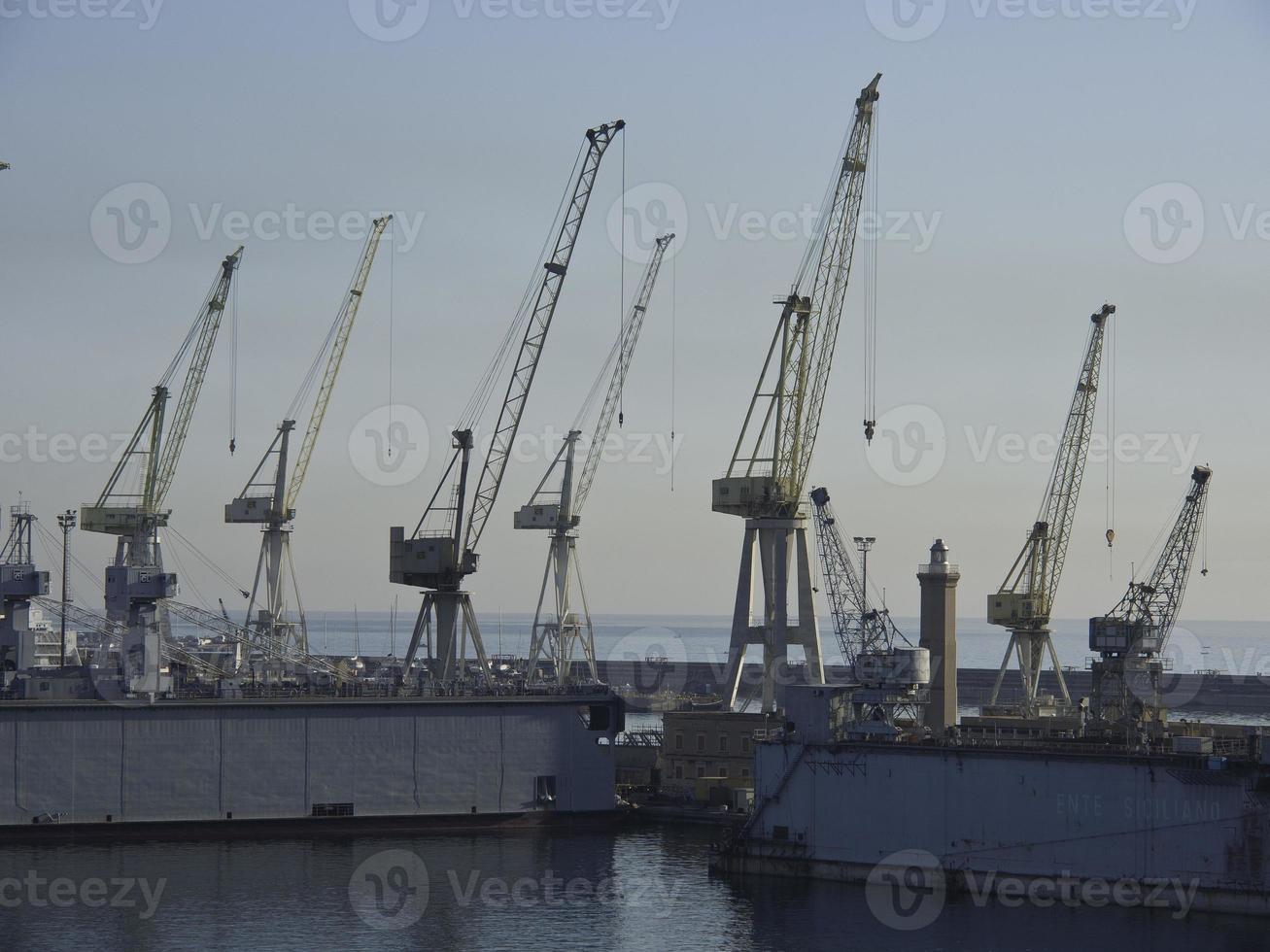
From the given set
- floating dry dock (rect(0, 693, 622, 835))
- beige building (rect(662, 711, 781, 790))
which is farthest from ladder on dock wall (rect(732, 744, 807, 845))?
beige building (rect(662, 711, 781, 790))

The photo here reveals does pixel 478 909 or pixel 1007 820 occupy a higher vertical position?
pixel 1007 820

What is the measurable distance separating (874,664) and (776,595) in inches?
908

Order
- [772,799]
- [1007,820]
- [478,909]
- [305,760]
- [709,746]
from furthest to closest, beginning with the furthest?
[709,746], [305,760], [772,799], [1007,820], [478,909]

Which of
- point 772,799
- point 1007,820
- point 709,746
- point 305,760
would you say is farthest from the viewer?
point 709,746

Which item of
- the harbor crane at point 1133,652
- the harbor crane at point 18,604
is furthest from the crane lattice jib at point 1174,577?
the harbor crane at point 18,604

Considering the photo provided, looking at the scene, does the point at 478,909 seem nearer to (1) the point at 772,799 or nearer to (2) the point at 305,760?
(1) the point at 772,799

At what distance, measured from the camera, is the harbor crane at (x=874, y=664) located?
7456 cm

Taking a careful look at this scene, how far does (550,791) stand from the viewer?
8544cm

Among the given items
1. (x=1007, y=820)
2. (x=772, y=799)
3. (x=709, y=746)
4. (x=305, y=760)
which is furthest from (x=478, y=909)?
A: (x=709, y=746)

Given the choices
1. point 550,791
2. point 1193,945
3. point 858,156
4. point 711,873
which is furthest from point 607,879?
point 858,156

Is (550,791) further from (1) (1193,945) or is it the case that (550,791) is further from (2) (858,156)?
(2) (858,156)

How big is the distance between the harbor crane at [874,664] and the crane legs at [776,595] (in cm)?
1505

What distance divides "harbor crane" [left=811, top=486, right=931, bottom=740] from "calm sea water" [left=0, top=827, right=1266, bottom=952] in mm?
7861

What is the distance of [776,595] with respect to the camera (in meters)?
99.6
